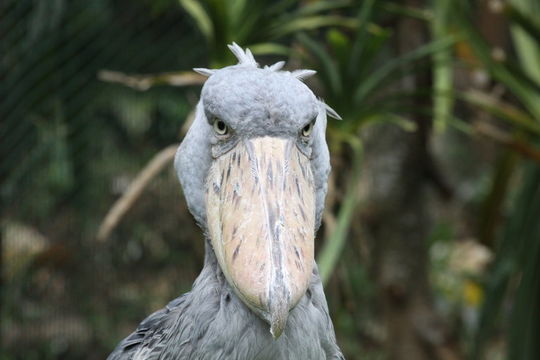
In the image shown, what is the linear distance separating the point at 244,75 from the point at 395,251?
2.78m

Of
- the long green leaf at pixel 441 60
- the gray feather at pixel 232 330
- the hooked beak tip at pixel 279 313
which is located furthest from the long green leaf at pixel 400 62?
the hooked beak tip at pixel 279 313

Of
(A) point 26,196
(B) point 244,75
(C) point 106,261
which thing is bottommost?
(C) point 106,261

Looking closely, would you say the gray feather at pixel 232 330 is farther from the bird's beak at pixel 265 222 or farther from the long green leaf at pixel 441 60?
the long green leaf at pixel 441 60

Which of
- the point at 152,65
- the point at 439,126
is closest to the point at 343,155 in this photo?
the point at 439,126

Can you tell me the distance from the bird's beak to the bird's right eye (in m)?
0.04

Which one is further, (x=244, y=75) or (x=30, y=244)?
(x=30, y=244)

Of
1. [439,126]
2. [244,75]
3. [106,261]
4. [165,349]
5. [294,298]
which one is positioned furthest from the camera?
[106,261]

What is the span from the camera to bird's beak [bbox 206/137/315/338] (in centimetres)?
135

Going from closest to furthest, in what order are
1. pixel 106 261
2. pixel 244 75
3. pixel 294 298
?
pixel 294 298 → pixel 244 75 → pixel 106 261

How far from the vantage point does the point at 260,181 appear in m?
1.51

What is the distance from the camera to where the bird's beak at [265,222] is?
135 cm

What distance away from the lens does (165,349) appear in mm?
1713

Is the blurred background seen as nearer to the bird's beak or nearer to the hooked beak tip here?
the bird's beak

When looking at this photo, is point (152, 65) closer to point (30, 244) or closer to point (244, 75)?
point (30, 244)
